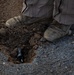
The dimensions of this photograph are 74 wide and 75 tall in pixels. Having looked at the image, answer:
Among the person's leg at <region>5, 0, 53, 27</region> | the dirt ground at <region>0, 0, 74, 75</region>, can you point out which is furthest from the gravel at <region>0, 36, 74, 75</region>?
the person's leg at <region>5, 0, 53, 27</region>

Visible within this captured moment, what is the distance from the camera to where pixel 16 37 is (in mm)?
2670

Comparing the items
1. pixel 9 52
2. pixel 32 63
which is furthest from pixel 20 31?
pixel 32 63

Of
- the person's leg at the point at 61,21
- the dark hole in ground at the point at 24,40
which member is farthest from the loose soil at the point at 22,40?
the person's leg at the point at 61,21

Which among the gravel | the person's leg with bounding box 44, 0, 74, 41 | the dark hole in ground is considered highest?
the person's leg with bounding box 44, 0, 74, 41

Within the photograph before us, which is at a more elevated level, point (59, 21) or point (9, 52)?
point (59, 21)

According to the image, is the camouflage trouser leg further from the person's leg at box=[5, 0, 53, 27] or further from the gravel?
the gravel

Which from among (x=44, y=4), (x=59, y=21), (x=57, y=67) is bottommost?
(x=57, y=67)

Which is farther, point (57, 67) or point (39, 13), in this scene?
point (39, 13)

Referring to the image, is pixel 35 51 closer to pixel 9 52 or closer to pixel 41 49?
pixel 41 49

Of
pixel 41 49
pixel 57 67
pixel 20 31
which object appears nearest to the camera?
pixel 57 67

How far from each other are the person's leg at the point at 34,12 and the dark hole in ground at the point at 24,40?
0.27 ft

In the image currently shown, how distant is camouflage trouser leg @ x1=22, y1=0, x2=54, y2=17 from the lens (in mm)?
2454

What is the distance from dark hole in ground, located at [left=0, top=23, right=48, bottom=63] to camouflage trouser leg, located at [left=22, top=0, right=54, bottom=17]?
8.6 inches

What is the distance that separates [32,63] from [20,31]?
462 mm
